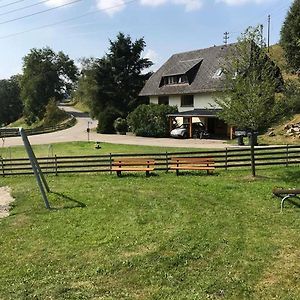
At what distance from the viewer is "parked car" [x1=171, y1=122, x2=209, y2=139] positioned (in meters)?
40.7

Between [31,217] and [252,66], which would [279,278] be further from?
[252,66]

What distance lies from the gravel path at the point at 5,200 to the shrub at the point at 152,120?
28.3 m

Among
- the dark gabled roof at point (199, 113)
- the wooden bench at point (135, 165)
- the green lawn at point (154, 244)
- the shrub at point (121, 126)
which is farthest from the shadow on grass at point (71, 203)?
the shrub at point (121, 126)

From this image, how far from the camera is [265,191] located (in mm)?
14586

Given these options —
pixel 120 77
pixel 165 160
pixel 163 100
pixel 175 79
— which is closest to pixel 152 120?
pixel 163 100

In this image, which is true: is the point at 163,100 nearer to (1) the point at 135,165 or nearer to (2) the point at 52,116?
(1) the point at 135,165

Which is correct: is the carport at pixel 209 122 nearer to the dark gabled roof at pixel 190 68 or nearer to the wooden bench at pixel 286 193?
the dark gabled roof at pixel 190 68

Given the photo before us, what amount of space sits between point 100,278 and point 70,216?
15.8 ft

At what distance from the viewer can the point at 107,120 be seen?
53.4m

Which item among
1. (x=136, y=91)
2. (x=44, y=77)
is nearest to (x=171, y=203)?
(x=136, y=91)

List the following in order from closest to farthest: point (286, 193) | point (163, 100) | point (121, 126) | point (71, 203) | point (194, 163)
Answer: point (286, 193)
point (71, 203)
point (194, 163)
point (163, 100)
point (121, 126)

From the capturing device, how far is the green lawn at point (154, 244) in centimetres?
740

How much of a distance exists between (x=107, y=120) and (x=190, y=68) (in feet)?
44.1

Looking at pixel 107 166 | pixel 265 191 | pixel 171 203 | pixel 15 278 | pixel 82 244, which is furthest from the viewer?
pixel 107 166
